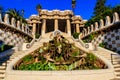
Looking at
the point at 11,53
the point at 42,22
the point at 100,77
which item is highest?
the point at 42,22

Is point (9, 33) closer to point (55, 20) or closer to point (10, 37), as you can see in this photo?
point (10, 37)

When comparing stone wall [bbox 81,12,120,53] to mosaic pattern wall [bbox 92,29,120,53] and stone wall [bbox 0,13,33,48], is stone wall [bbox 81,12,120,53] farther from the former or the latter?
stone wall [bbox 0,13,33,48]

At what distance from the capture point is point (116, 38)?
19562 mm

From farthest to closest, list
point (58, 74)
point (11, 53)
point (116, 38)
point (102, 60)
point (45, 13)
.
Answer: point (45, 13)
point (116, 38)
point (11, 53)
point (102, 60)
point (58, 74)

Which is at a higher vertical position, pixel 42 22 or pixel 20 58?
pixel 42 22

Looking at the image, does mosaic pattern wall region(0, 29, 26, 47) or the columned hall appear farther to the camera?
the columned hall

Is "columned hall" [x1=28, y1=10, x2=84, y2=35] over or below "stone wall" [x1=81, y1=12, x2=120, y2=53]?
over

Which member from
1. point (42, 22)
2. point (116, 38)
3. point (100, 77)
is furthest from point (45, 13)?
point (100, 77)

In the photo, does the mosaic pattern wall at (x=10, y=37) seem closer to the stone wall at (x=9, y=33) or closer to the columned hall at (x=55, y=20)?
the stone wall at (x=9, y=33)

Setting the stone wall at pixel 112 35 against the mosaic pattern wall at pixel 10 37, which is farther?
the mosaic pattern wall at pixel 10 37

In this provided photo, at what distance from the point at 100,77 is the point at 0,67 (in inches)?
244

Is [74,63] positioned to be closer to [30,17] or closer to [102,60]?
[102,60]

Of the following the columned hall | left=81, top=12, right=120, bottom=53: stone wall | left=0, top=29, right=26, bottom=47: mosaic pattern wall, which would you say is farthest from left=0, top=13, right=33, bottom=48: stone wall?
the columned hall

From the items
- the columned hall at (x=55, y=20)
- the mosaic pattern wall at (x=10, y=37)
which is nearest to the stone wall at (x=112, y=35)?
the mosaic pattern wall at (x=10, y=37)
